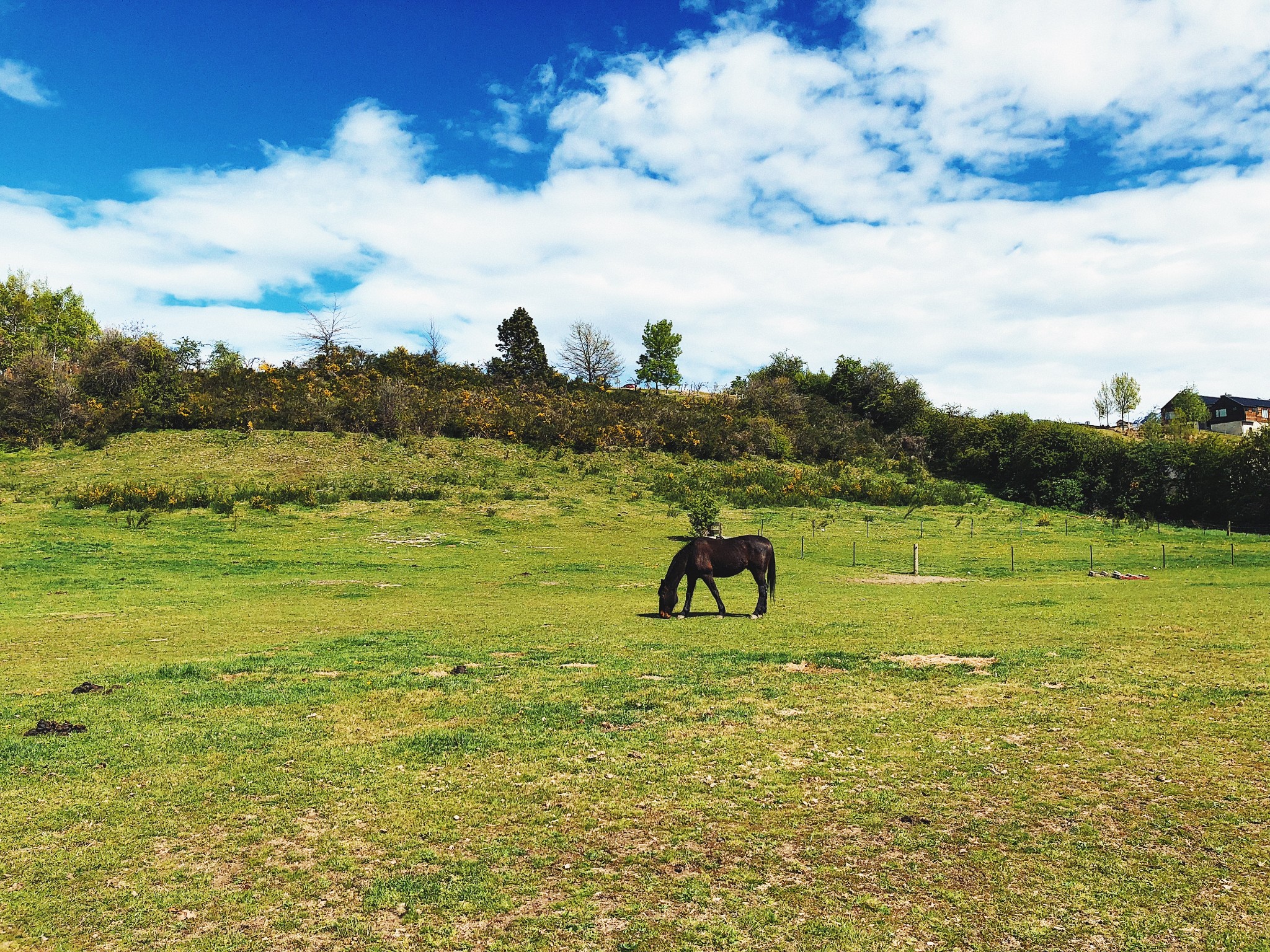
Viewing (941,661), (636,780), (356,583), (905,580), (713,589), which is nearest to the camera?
(636,780)

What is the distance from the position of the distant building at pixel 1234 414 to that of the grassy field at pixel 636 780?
360 feet

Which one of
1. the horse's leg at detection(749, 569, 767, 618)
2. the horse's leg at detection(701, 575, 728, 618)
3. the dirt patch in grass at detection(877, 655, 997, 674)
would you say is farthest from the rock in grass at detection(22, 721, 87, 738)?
the horse's leg at detection(749, 569, 767, 618)

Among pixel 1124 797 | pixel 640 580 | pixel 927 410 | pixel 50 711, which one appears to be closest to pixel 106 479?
pixel 640 580

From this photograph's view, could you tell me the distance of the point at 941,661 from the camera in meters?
13.9

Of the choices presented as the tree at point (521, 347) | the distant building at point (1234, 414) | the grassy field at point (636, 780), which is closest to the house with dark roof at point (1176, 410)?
the distant building at point (1234, 414)

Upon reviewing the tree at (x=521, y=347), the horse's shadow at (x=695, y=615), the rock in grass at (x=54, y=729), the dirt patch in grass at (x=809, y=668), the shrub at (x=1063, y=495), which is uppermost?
the tree at (x=521, y=347)

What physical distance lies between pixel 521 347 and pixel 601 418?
24.3m

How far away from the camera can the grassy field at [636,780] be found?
5613mm

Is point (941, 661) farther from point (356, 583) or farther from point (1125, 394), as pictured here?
point (1125, 394)

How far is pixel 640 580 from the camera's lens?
30.9 meters

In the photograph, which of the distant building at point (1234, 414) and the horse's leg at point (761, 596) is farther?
the distant building at point (1234, 414)

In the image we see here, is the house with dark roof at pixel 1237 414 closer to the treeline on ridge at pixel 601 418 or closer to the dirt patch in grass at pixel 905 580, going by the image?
the treeline on ridge at pixel 601 418

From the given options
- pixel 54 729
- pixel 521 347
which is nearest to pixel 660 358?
pixel 521 347

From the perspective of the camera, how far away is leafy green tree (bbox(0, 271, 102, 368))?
7906cm
